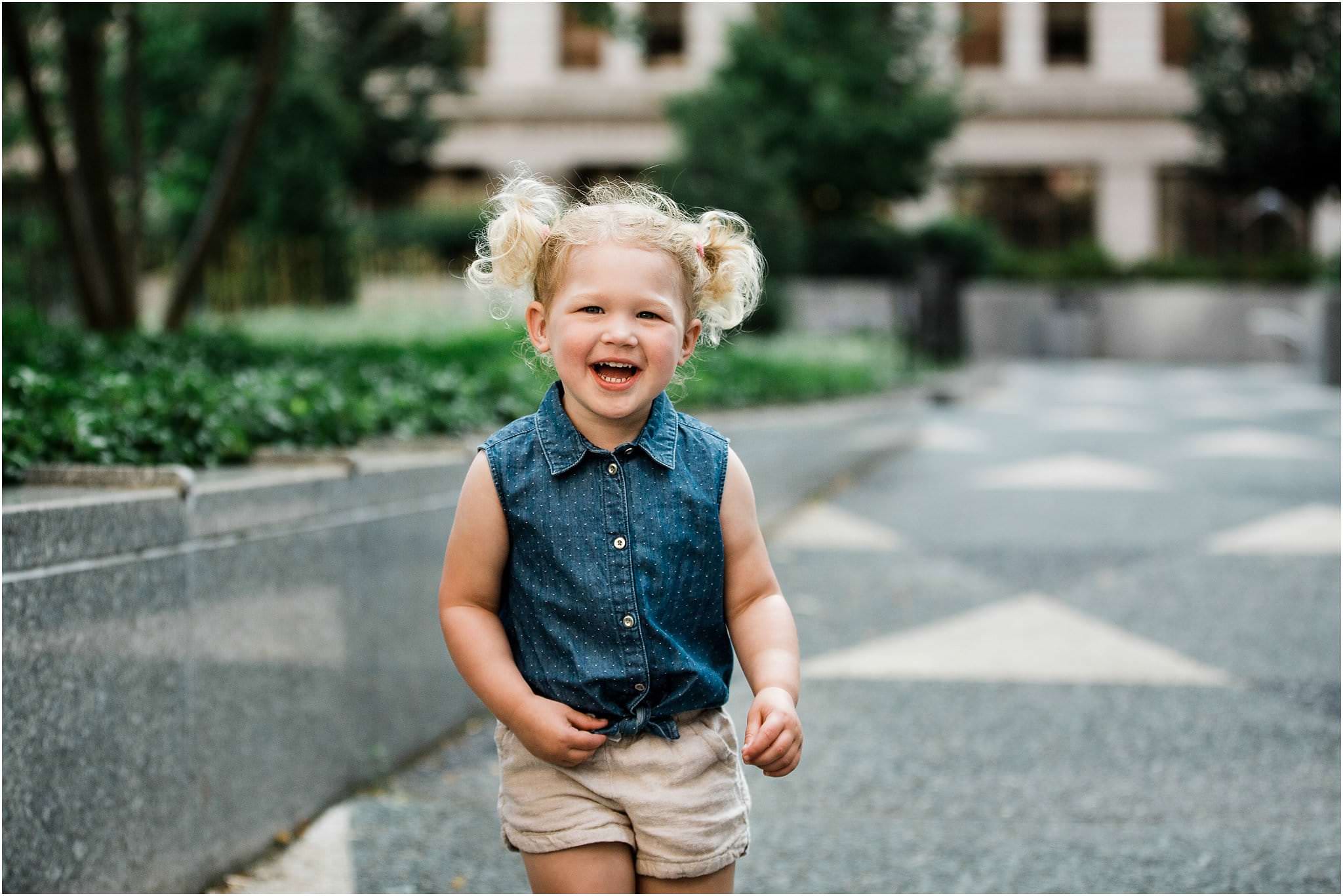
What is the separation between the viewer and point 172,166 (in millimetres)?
19938

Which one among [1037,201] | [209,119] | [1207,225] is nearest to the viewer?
[209,119]

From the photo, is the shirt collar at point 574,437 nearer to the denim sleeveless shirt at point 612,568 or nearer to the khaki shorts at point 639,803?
the denim sleeveless shirt at point 612,568

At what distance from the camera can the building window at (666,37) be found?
37.0m

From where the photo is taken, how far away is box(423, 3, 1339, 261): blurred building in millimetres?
36594

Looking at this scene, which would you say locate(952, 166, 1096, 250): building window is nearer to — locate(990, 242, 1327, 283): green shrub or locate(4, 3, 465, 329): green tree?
locate(990, 242, 1327, 283): green shrub

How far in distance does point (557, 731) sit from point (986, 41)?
38.0 meters

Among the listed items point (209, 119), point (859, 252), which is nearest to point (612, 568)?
point (209, 119)

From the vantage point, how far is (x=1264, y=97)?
87.8 feet

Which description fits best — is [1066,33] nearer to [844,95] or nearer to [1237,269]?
[1237,269]

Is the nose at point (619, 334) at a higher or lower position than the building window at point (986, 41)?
lower

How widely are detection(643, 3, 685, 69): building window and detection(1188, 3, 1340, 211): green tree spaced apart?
44.2ft

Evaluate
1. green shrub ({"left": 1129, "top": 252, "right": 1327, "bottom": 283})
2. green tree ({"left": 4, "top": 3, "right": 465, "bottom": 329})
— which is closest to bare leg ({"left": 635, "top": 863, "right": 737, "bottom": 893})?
green tree ({"left": 4, "top": 3, "right": 465, "bottom": 329})

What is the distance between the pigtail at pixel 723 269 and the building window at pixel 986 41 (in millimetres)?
36910

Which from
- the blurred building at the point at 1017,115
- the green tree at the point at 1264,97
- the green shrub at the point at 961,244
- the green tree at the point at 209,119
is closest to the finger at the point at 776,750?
the green tree at the point at 209,119
